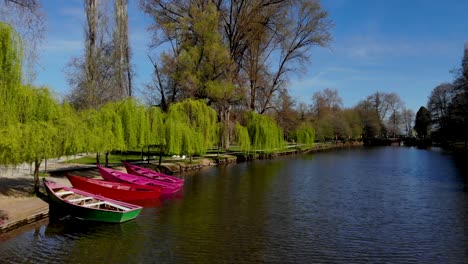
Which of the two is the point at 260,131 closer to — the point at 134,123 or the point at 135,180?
the point at 134,123

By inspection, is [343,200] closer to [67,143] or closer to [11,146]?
[67,143]

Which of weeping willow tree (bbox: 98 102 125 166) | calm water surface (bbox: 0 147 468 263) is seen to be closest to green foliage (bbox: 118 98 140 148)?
weeping willow tree (bbox: 98 102 125 166)

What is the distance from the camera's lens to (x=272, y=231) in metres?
15.3

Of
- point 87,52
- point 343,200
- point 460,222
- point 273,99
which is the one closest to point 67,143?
point 343,200

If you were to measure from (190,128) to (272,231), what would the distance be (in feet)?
62.2

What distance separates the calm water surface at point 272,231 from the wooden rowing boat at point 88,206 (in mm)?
318

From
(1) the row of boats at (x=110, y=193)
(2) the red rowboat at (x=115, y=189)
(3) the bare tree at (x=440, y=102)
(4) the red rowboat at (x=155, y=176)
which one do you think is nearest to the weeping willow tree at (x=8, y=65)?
(1) the row of boats at (x=110, y=193)

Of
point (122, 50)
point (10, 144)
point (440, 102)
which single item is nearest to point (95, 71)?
point (122, 50)

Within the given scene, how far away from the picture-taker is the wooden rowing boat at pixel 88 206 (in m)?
15.7

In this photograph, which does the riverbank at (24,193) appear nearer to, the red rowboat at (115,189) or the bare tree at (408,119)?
the red rowboat at (115,189)

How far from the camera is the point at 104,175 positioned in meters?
22.2

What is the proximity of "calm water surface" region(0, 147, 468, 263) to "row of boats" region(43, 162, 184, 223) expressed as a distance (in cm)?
45

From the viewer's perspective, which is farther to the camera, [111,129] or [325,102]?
[325,102]

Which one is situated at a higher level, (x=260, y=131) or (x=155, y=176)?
(x=260, y=131)
